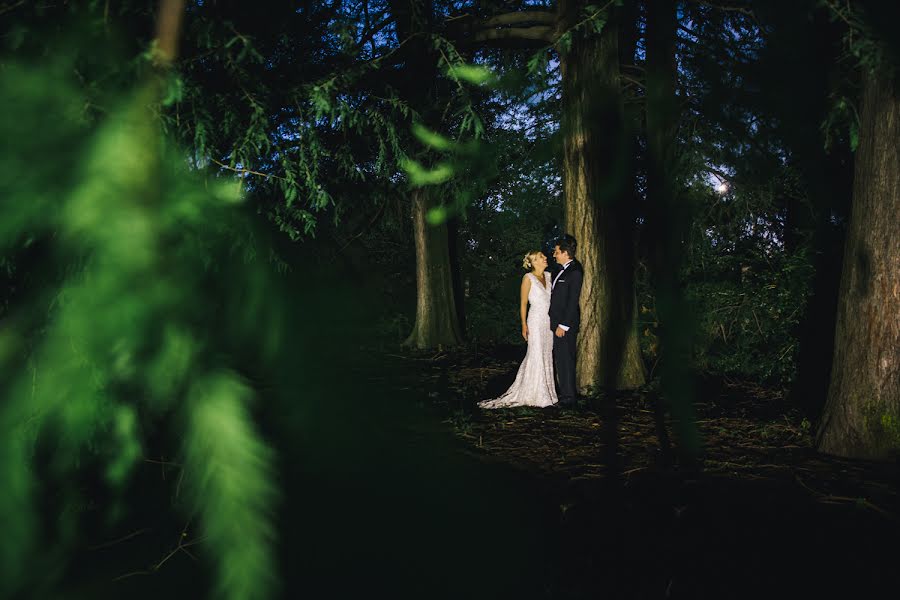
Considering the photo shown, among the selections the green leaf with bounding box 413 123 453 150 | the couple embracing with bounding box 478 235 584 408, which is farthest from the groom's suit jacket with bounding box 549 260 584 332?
the green leaf with bounding box 413 123 453 150

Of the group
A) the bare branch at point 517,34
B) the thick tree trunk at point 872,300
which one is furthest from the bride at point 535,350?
the thick tree trunk at point 872,300

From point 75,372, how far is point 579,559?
11.7ft

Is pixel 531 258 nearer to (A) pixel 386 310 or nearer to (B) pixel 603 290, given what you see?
(B) pixel 603 290

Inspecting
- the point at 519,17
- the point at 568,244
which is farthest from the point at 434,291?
the point at 519,17

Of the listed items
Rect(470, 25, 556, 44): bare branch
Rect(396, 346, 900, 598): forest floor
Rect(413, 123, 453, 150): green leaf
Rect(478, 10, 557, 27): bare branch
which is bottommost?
Rect(396, 346, 900, 598): forest floor

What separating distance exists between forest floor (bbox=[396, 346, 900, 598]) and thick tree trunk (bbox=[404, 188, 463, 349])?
264 inches

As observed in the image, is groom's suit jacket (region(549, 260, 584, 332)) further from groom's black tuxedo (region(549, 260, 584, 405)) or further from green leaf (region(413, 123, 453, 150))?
green leaf (region(413, 123, 453, 150))

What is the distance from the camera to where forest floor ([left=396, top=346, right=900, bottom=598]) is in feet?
10.7

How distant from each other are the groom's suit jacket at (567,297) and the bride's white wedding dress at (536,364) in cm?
35

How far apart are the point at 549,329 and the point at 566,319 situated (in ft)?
2.16

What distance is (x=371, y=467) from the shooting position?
5488 millimetres

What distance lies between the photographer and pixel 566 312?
7.60m

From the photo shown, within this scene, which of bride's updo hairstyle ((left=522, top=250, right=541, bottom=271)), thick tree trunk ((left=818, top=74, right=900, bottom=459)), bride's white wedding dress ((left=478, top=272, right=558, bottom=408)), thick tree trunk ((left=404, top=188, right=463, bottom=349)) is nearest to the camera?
thick tree trunk ((left=818, top=74, right=900, bottom=459))

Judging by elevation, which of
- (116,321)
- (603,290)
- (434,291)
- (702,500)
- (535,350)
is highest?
(434,291)
